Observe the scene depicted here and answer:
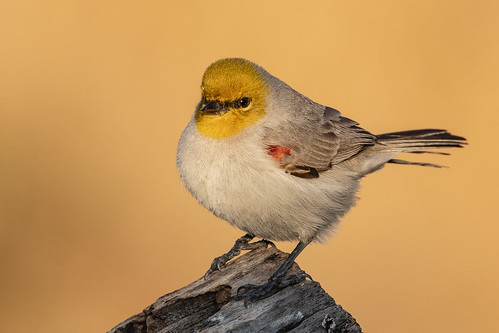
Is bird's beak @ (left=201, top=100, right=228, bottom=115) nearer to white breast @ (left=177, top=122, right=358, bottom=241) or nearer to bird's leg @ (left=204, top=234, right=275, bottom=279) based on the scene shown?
white breast @ (left=177, top=122, right=358, bottom=241)

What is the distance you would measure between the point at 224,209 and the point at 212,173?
237mm

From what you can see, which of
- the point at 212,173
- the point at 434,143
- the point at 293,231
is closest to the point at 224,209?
the point at 212,173

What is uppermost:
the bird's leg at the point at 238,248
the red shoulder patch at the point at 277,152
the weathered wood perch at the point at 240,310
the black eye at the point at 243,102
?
the black eye at the point at 243,102

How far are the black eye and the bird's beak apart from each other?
0.32 feet

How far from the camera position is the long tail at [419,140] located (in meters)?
4.58

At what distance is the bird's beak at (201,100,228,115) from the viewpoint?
3.83 meters

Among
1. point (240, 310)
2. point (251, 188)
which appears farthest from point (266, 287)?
point (251, 188)

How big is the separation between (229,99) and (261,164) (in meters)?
0.45

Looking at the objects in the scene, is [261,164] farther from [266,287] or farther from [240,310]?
[240,310]

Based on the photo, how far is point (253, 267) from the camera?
3801 mm

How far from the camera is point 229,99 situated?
12.7 feet

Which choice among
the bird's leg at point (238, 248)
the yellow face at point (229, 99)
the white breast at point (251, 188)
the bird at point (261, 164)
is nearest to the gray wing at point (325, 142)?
the bird at point (261, 164)

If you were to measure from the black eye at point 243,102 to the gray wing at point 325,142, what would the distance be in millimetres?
347

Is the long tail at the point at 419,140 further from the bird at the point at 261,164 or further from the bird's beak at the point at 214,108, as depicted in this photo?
the bird's beak at the point at 214,108
